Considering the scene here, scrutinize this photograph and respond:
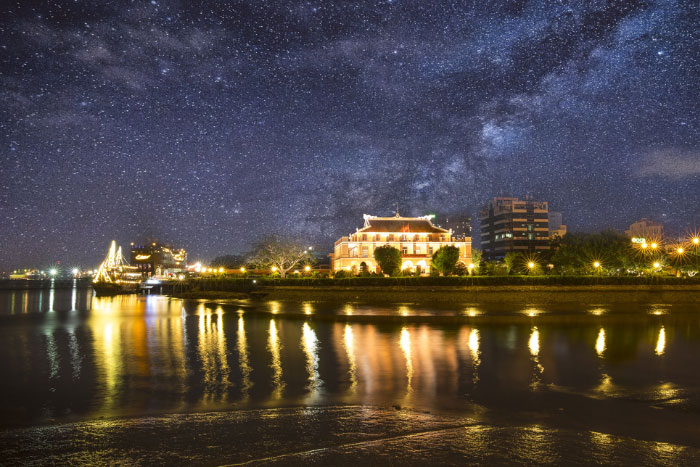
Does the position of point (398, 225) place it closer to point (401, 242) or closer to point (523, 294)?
point (401, 242)

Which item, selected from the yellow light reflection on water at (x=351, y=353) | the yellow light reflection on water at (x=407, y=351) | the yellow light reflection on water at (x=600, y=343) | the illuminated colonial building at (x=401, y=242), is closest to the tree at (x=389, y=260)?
the illuminated colonial building at (x=401, y=242)

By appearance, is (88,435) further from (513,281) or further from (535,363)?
(513,281)

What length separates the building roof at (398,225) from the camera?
90250 mm

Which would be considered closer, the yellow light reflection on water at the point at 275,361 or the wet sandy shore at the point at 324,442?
the wet sandy shore at the point at 324,442

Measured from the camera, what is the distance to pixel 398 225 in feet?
299

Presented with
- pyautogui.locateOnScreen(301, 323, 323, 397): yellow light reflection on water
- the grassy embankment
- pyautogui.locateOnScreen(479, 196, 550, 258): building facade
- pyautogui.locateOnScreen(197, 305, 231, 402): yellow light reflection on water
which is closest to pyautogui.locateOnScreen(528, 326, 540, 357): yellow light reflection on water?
pyautogui.locateOnScreen(301, 323, 323, 397): yellow light reflection on water

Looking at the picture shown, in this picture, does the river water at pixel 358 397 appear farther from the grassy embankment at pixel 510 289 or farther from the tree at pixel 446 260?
the tree at pixel 446 260

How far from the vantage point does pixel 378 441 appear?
7562mm

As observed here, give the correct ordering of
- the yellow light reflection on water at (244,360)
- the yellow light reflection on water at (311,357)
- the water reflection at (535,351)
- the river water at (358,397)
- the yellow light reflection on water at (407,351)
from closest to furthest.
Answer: the river water at (358,397), the yellow light reflection on water at (311,357), the yellow light reflection on water at (244,360), the yellow light reflection on water at (407,351), the water reflection at (535,351)

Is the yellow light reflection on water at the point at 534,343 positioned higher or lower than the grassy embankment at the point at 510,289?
lower

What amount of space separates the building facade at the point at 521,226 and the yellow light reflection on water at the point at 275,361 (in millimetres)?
117908

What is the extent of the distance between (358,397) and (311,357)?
225 inches

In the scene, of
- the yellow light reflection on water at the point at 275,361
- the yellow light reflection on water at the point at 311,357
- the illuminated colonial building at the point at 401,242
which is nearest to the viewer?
the yellow light reflection on water at the point at 275,361

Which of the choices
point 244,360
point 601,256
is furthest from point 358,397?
point 601,256
